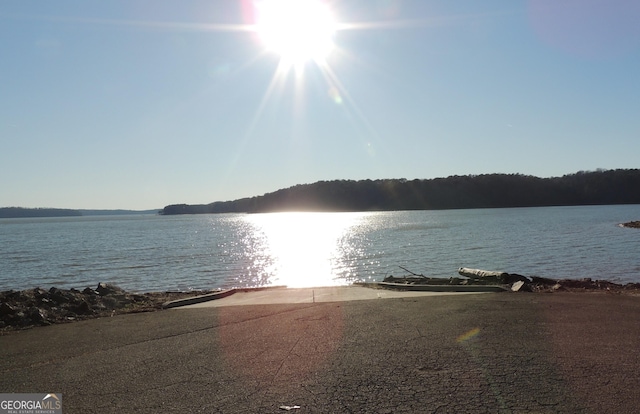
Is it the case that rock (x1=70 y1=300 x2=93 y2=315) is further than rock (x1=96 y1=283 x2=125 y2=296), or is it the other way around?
rock (x1=96 y1=283 x2=125 y2=296)

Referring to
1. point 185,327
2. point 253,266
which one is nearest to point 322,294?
point 185,327

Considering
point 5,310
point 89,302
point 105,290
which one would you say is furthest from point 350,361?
point 105,290

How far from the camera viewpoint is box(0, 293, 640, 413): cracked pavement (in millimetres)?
5012

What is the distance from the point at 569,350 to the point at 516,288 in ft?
22.3

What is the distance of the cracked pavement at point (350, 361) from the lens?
5.01 m

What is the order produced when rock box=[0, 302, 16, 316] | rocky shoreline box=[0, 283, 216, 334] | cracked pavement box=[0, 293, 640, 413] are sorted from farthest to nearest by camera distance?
rock box=[0, 302, 16, 316] < rocky shoreline box=[0, 283, 216, 334] < cracked pavement box=[0, 293, 640, 413]

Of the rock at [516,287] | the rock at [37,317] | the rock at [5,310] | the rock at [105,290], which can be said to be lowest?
the rock at [105,290]

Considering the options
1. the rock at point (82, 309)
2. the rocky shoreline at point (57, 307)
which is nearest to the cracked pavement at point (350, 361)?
the rocky shoreline at point (57, 307)

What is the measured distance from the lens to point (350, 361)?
634 centimetres

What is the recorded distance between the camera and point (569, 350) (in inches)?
257

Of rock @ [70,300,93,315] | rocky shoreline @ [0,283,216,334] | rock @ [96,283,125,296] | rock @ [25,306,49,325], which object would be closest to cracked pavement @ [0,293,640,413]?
rock @ [25,306,49,325]

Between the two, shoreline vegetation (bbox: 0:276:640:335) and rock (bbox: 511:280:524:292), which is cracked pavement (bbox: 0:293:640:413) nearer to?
shoreline vegetation (bbox: 0:276:640:335)

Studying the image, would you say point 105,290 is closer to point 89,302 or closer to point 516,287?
point 89,302

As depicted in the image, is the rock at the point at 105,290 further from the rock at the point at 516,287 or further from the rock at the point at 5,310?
the rock at the point at 516,287
